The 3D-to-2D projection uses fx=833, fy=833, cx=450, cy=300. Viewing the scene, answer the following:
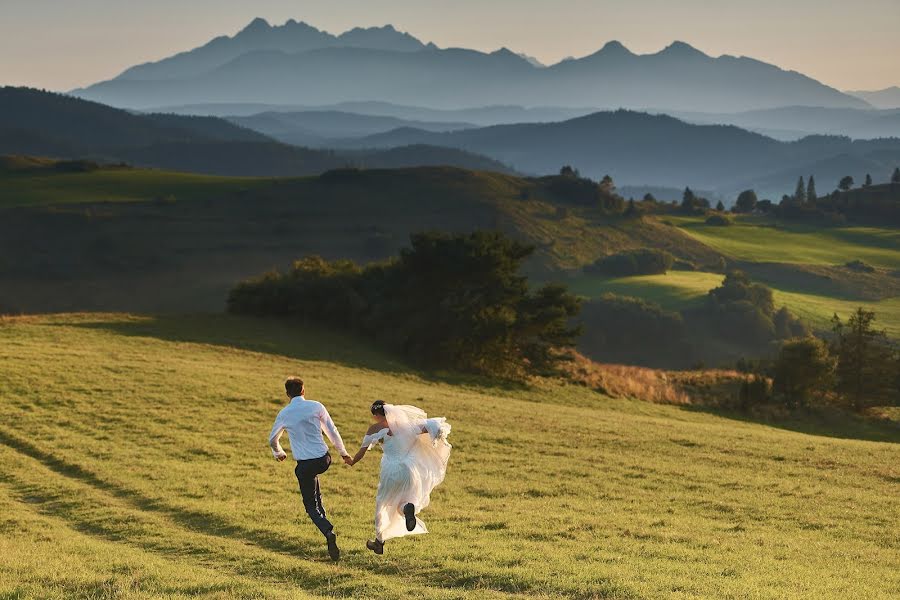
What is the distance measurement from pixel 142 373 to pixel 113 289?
89071 mm

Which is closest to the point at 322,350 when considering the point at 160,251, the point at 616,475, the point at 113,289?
the point at 616,475

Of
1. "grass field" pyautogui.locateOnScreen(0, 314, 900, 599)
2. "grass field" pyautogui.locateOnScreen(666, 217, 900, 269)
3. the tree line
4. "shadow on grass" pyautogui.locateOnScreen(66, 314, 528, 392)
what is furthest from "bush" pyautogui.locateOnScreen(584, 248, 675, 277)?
"grass field" pyautogui.locateOnScreen(0, 314, 900, 599)

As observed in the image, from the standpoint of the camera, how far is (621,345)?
419 feet

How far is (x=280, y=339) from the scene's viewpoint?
52.2 m

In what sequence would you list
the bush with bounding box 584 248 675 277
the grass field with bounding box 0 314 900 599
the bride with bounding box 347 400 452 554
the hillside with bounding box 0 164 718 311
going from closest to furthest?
the grass field with bounding box 0 314 900 599 → the bride with bounding box 347 400 452 554 → the hillside with bounding box 0 164 718 311 → the bush with bounding box 584 248 675 277

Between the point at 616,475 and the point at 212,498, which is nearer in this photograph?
the point at 212,498

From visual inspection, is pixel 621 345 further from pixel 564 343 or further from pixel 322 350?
pixel 322 350

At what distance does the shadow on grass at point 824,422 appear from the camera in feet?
155

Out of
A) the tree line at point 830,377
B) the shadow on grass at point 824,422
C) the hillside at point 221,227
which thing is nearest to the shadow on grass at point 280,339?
the shadow on grass at point 824,422

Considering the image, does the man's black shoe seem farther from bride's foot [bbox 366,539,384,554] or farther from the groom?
bride's foot [bbox 366,539,384,554]

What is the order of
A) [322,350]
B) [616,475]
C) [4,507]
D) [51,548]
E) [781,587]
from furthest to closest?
[322,350], [616,475], [4,507], [51,548], [781,587]

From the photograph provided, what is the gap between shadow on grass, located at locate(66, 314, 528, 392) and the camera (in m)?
48.5

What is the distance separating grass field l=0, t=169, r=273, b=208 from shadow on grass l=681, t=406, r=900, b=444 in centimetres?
13554

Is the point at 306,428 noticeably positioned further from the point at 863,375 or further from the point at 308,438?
the point at 863,375
